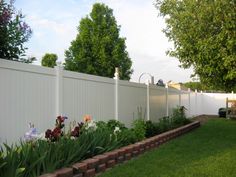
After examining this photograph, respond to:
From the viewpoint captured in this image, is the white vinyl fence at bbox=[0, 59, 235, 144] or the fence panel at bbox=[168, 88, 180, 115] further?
the fence panel at bbox=[168, 88, 180, 115]

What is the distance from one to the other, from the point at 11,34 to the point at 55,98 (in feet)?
5.35

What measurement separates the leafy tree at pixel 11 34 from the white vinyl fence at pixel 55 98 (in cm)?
37

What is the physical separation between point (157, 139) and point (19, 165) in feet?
20.4

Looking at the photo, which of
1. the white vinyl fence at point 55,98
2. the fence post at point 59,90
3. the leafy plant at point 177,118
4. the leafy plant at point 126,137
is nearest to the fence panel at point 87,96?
the white vinyl fence at point 55,98

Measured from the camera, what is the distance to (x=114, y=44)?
29188 mm

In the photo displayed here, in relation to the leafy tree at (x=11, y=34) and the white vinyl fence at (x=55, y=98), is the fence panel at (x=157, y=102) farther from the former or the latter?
the leafy tree at (x=11, y=34)

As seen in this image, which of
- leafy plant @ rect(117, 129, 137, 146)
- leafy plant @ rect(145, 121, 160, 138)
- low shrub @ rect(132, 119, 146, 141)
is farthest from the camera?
leafy plant @ rect(145, 121, 160, 138)

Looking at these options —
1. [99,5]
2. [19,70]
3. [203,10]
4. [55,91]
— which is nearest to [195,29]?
[203,10]

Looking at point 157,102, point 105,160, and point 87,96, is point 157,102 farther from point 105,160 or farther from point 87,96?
point 105,160

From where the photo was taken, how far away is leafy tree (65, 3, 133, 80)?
28953 mm

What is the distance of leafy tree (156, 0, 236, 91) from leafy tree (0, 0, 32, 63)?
201 inches

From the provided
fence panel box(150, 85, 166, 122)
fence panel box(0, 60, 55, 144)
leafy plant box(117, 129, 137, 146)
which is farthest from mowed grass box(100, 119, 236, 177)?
fence panel box(150, 85, 166, 122)

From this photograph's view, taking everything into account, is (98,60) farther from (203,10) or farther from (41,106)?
(41,106)

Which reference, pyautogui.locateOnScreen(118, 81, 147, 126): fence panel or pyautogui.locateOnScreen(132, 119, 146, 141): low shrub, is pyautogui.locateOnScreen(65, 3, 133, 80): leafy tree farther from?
pyautogui.locateOnScreen(132, 119, 146, 141): low shrub
